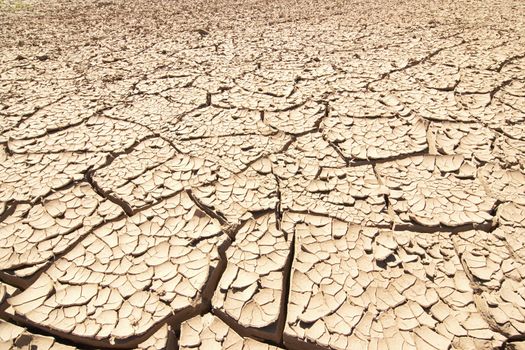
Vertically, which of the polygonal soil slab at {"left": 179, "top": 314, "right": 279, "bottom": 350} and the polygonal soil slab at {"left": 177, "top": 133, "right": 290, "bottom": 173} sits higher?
the polygonal soil slab at {"left": 177, "top": 133, "right": 290, "bottom": 173}

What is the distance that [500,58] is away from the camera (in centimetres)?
251

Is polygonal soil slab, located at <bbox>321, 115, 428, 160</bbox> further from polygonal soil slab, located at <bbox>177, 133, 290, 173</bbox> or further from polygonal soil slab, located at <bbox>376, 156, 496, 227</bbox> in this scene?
polygonal soil slab, located at <bbox>177, 133, 290, 173</bbox>

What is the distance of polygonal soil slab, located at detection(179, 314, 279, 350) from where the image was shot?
36.1 inches

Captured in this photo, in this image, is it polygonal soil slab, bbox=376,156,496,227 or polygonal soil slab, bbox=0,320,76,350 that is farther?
Result: polygonal soil slab, bbox=376,156,496,227

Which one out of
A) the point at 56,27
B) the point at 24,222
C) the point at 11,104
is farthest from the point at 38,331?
the point at 56,27

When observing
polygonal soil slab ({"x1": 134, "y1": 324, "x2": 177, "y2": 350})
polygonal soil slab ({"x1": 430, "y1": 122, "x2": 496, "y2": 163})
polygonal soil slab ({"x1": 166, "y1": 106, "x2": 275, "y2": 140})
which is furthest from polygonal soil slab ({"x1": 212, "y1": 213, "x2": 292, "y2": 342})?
polygonal soil slab ({"x1": 430, "y1": 122, "x2": 496, "y2": 163})

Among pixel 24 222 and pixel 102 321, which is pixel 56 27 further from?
pixel 102 321

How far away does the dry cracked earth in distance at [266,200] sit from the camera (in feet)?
3.16

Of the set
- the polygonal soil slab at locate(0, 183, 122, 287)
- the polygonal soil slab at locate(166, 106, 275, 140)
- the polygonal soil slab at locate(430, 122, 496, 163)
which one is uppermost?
the polygonal soil slab at locate(166, 106, 275, 140)

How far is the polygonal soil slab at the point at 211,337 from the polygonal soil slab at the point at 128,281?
45 mm

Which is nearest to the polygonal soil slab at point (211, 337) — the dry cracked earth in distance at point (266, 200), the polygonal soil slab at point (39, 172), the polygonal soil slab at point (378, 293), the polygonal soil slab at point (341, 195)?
the dry cracked earth in distance at point (266, 200)

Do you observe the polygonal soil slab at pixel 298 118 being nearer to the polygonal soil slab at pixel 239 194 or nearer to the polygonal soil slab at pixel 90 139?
the polygonal soil slab at pixel 239 194

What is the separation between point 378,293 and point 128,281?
77 cm

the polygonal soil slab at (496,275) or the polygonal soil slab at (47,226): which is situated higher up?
the polygonal soil slab at (47,226)
